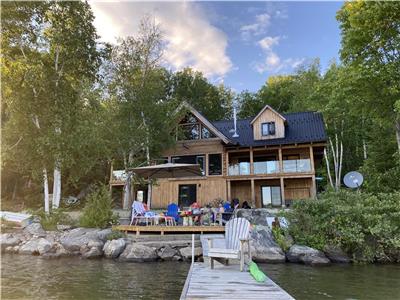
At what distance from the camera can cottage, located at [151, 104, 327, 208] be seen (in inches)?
715

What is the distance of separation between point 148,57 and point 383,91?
42.9ft

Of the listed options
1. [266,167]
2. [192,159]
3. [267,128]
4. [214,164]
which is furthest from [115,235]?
[267,128]

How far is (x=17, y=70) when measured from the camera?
15.9m

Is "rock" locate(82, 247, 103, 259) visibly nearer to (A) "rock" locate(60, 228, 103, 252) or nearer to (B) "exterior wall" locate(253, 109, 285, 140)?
(A) "rock" locate(60, 228, 103, 252)

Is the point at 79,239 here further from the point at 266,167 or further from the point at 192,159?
the point at 266,167

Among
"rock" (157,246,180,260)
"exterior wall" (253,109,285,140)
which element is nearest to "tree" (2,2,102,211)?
"rock" (157,246,180,260)

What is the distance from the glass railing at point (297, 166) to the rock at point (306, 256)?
759 centimetres

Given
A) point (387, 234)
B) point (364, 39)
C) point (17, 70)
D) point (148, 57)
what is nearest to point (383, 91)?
point (364, 39)

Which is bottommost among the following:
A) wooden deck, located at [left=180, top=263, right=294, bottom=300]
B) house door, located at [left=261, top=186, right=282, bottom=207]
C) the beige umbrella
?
wooden deck, located at [left=180, top=263, right=294, bottom=300]

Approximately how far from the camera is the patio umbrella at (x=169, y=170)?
1166 cm

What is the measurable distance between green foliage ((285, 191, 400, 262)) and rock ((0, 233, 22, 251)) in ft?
36.0

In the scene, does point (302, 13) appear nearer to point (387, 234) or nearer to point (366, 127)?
point (387, 234)

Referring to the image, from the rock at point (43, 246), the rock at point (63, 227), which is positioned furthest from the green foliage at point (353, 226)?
the rock at point (63, 227)

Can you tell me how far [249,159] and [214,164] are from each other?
253 centimetres
